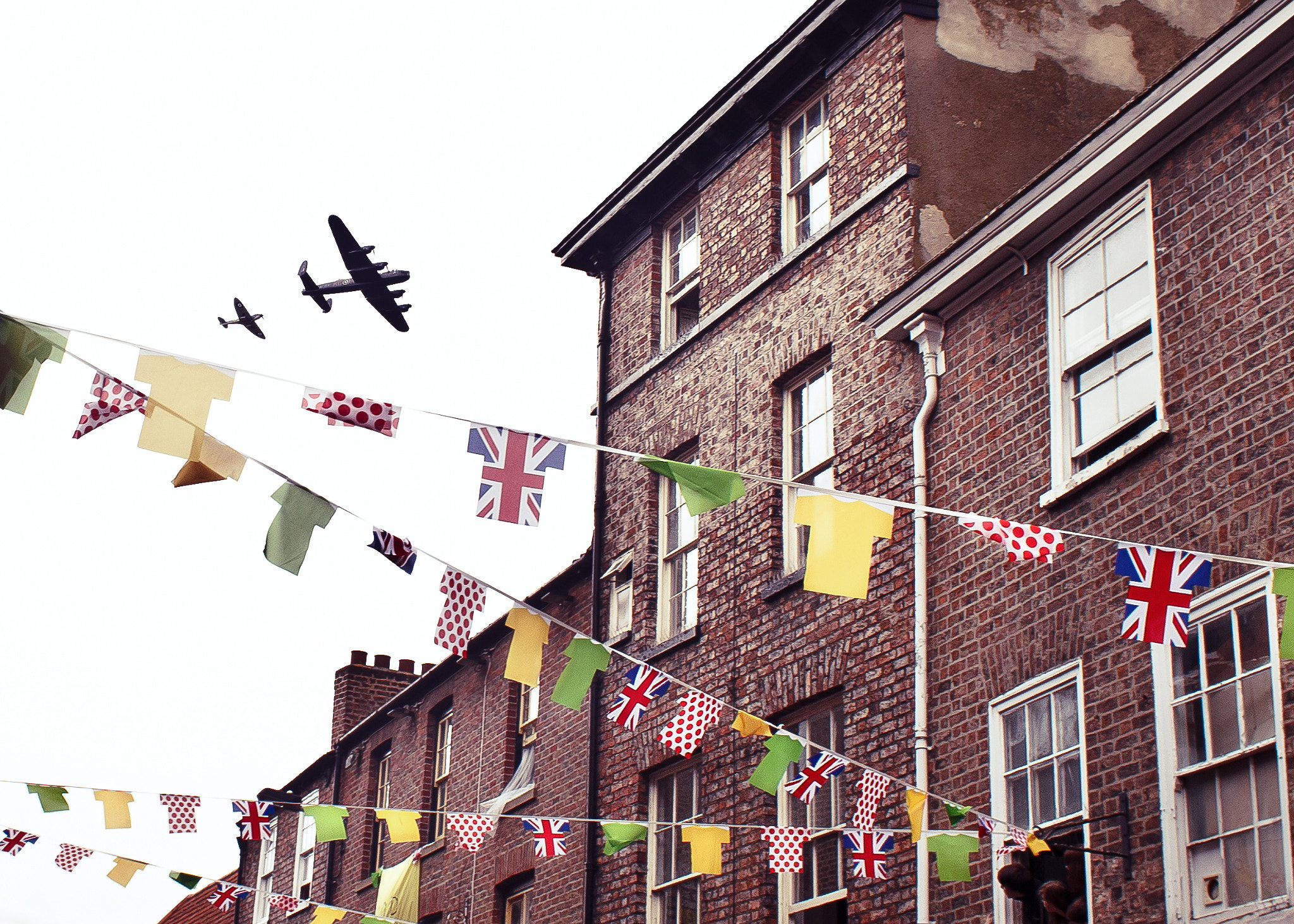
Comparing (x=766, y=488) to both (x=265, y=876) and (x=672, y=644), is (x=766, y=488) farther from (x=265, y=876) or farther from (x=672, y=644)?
(x=265, y=876)

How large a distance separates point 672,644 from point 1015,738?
16.1 feet

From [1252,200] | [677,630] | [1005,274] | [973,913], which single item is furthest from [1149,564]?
[677,630]

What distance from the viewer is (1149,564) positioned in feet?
24.6

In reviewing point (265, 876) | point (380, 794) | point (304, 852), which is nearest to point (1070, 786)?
point (380, 794)

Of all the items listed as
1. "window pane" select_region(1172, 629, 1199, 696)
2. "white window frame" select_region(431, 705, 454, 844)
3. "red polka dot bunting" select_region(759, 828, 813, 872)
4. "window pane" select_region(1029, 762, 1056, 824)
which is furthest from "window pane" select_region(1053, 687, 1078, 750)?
"white window frame" select_region(431, 705, 454, 844)

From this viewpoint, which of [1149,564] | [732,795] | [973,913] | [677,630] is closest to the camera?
[1149,564]

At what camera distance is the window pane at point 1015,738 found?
400 inches

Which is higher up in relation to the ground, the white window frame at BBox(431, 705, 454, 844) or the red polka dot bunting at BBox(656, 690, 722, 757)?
the white window frame at BBox(431, 705, 454, 844)

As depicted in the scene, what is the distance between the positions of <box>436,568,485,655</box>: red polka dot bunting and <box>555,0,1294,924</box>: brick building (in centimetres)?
331

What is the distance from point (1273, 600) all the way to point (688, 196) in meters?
9.62

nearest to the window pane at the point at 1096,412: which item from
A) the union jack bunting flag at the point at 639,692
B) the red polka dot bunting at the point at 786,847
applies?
the union jack bunting flag at the point at 639,692

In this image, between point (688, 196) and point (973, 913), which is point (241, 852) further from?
point (973, 913)

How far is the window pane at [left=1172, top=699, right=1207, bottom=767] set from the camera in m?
8.69

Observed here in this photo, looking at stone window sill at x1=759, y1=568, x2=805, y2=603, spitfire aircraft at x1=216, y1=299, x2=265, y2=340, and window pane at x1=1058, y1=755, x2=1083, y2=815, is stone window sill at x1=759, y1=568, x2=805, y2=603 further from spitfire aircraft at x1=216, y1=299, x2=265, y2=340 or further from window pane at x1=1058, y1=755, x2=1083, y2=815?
spitfire aircraft at x1=216, y1=299, x2=265, y2=340
